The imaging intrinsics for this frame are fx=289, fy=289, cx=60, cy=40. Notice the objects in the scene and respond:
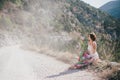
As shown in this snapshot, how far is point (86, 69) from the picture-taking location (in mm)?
11703

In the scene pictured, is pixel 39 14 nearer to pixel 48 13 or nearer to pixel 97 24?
pixel 48 13

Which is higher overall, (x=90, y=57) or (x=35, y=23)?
(x=90, y=57)

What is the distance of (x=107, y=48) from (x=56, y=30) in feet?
160

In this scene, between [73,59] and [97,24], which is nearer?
[73,59]

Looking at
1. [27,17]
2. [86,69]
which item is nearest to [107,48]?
[86,69]

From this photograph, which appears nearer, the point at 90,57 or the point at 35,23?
the point at 90,57

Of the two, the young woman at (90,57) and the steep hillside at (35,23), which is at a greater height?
the young woman at (90,57)

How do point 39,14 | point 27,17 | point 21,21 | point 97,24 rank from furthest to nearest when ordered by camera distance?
1. point 97,24
2. point 39,14
3. point 27,17
4. point 21,21

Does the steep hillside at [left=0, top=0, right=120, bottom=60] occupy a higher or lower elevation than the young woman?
lower

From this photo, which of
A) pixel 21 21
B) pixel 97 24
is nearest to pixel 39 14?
pixel 21 21

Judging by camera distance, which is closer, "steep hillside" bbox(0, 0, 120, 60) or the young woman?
the young woman

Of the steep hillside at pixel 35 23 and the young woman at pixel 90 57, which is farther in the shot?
the steep hillside at pixel 35 23

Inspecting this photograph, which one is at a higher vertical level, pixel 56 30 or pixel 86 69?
pixel 86 69

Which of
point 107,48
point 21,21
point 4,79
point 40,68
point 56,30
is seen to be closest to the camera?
point 4,79
